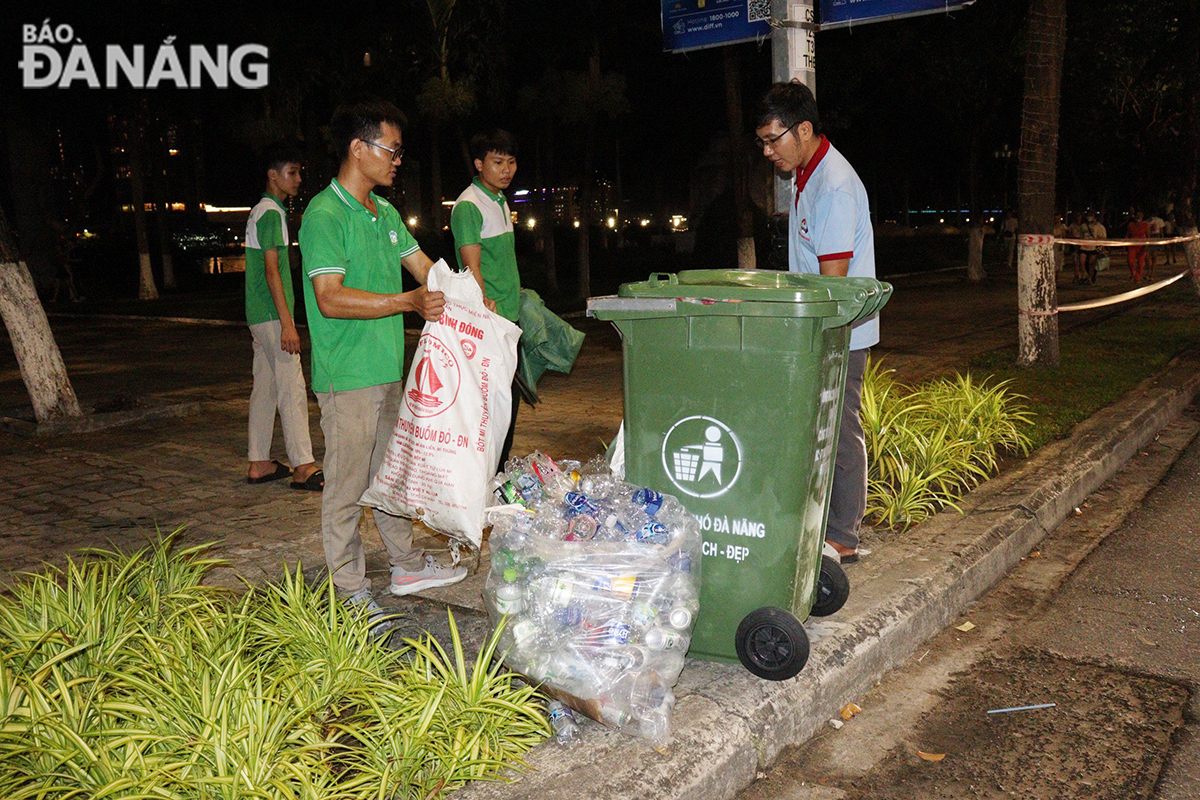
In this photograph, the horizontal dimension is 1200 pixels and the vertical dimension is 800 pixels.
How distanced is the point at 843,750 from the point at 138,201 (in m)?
23.5

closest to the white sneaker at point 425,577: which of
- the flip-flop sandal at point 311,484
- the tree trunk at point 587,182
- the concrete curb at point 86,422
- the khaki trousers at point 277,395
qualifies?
the flip-flop sandal at point 311,484

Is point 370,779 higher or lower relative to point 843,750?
higher

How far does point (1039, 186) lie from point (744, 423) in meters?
7.25

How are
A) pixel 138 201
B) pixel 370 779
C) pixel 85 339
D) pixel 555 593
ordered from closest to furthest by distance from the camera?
pixel 370 779
pixel 555 593
pixel 85 339
pixel 138 201

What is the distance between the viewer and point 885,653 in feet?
11.9

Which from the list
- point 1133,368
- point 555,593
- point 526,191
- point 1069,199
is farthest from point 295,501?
point 1069,199

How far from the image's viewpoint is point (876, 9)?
5.38 m

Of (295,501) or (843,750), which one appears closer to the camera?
(843,750)

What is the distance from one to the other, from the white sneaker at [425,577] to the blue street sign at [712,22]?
134 inches

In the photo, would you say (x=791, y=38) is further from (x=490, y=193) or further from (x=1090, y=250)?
(x=1090, y=250)

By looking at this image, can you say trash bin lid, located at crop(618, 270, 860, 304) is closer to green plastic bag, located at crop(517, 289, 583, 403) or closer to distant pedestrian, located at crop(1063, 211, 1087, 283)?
green plastic bag, located at crop(517, 289, 583, 403)

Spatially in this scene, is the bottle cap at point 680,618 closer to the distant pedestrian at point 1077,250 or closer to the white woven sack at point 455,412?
the white woven sack at point 455,412

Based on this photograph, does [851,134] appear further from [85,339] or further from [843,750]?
[843,750]

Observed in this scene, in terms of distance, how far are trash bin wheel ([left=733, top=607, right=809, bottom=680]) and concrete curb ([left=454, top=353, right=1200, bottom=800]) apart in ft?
0.20
